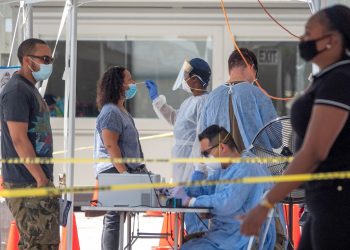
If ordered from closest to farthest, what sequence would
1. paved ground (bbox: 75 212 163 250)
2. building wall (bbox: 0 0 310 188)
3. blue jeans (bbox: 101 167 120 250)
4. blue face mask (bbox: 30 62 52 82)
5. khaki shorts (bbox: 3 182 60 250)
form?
khaki shorts (bbox: 3 182 60 250), blue face mask (bbox: 30 62 52 82), blue jeans (bbox: 101 167 120 250), paved ground (bbox: 75 212 163 250), building wall (bbox: 0 0 310 188)

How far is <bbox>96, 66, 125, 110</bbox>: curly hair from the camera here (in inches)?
282

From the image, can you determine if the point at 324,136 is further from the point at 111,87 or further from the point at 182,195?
the point at 111,87

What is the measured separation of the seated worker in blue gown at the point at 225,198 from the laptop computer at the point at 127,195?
0.55 ft

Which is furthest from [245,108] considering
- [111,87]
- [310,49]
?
[310,49]

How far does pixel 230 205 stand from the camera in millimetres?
5652

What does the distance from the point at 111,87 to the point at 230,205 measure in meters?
1.95

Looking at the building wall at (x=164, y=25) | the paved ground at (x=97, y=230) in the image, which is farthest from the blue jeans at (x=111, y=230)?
the building wall at (x=164, y=25)

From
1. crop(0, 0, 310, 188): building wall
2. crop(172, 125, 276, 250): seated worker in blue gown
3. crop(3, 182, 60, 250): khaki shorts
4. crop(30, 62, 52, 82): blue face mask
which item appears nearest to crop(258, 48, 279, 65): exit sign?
crop(0, 0, 310, 188): building wall

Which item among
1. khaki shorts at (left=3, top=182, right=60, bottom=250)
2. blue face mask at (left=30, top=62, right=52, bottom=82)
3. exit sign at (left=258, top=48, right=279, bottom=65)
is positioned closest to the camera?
khaki shorts at (left=3, top=182, right=60, bottom=250)

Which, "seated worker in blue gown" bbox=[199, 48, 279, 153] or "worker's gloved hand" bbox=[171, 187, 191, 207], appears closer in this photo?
"worker's gloved hand" bbox=[171, 187, 191, 207]

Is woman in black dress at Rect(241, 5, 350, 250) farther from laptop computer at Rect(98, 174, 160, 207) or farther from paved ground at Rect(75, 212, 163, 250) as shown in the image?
paved ground at Rect(75, 212, 163, 250)

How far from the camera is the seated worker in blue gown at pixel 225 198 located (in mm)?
5676

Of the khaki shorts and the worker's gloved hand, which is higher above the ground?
the worker's gloved hand

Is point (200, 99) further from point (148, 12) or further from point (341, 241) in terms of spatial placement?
point (148, 12)
